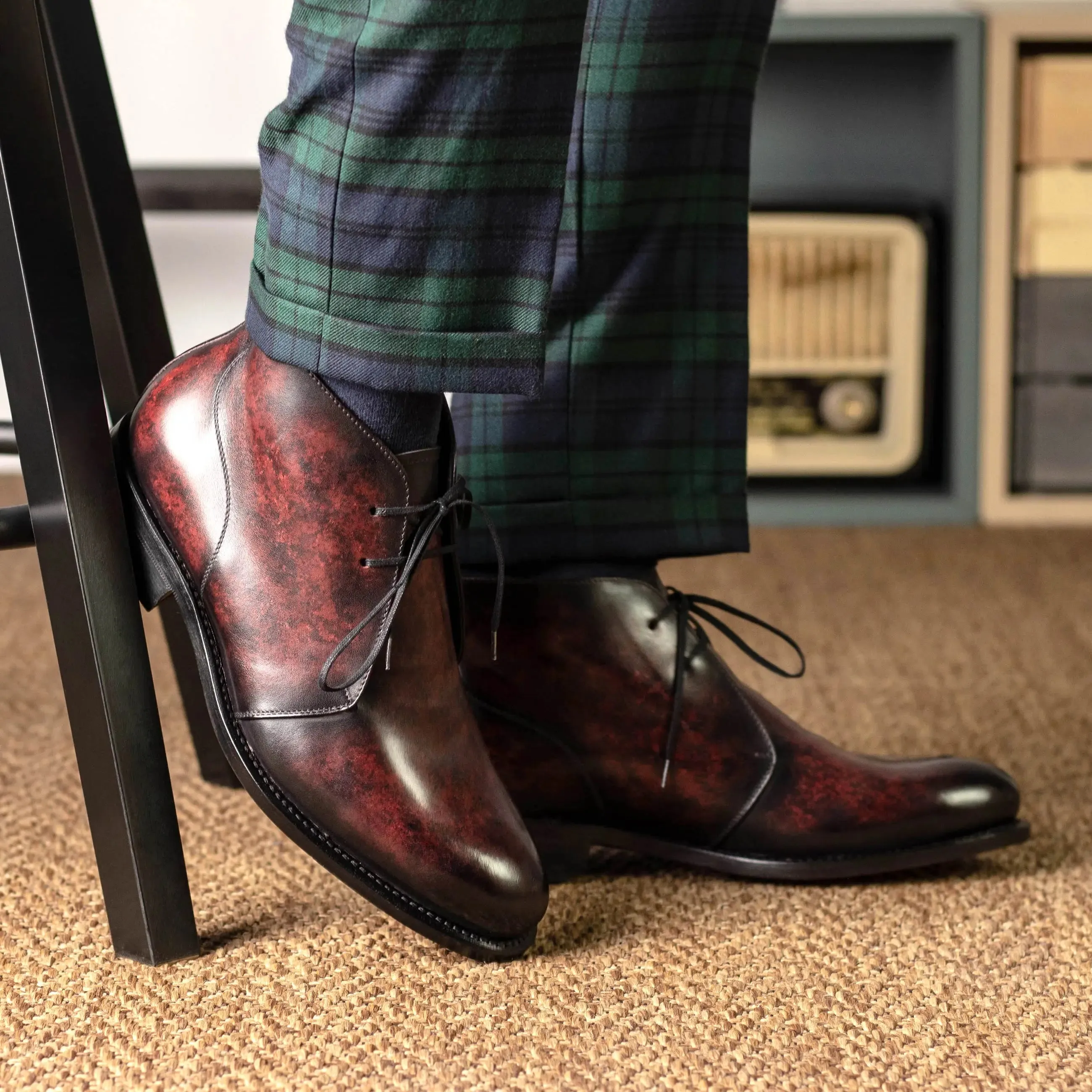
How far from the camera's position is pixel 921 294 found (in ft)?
5.66

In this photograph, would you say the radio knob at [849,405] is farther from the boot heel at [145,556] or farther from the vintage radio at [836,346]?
the boot heel at [145,556]

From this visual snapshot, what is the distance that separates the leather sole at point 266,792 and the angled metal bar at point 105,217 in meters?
0.16

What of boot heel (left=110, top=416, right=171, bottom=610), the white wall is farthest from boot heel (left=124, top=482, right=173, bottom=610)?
the white wall

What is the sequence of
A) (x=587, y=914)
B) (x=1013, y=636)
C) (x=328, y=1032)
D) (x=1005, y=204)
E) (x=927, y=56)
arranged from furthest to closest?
1. (x=927, y=56)
2. (x=1005, y=204)
3. (x=1013, y=636)
4. (x=587, y=914)
5. (x=328, y=1032)

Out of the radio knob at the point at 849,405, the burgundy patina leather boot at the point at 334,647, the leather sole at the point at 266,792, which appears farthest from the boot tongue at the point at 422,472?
the radio knob at the point at 849,405

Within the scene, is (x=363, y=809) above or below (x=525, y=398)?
below

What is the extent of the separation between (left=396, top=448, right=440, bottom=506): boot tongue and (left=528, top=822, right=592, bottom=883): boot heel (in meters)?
0.19

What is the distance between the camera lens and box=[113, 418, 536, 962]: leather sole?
20.2 inches

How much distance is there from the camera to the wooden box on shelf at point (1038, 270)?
166 centimetres

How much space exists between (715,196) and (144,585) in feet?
1.18

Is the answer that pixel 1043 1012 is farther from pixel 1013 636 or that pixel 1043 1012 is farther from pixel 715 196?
pixel 1013 636

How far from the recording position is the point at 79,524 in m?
0.51

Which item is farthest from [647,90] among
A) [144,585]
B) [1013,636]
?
[1013,636]

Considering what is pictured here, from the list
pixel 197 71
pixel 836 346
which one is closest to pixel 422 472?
pixel 197 71
